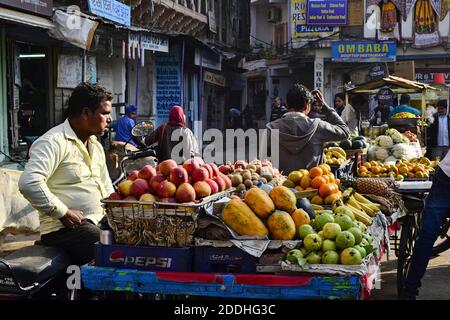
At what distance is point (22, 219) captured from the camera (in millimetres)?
5656

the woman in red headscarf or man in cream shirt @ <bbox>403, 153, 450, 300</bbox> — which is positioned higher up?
the woman in red headscarf

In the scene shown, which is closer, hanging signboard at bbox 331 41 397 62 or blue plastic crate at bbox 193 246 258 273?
blue plastic crate at bbox 193 246 258 273

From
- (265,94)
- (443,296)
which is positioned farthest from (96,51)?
(265,94)

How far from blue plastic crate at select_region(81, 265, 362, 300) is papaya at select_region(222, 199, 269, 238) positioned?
26 centimetres

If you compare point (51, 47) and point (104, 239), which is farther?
point (51, 47)

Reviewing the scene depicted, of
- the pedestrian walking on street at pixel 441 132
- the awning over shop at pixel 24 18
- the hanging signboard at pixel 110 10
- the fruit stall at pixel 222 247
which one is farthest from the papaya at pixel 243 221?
the pedestrian walking on street at pixel 441 132

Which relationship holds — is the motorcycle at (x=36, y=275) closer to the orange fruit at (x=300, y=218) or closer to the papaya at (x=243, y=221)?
the papaya at (x=243, y=221)

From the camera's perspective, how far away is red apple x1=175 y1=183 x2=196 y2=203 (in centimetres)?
340

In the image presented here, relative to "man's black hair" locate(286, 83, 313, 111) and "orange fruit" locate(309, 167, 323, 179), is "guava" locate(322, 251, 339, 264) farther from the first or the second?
"man's black hair" locate(286, 83, 313, 111)

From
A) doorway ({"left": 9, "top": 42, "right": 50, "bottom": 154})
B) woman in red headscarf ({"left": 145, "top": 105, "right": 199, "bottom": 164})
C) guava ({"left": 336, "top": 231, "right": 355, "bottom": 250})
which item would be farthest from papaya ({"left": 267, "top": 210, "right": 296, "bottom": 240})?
doorway ({"left": 9, "top": 42, "right": 50, "bottom": 154})

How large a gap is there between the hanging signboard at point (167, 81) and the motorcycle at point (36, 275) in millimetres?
16408
